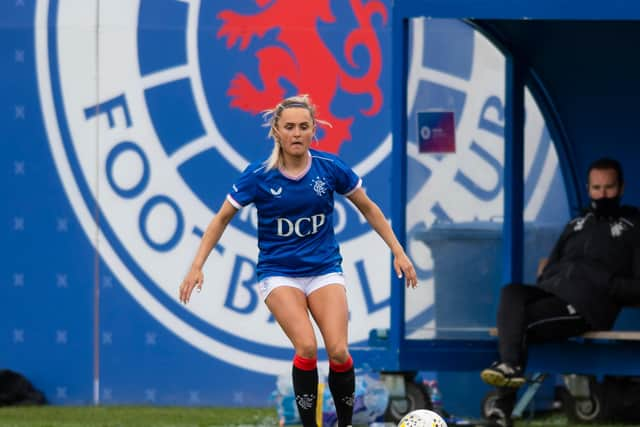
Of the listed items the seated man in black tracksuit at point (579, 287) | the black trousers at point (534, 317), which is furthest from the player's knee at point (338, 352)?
the black trousers at point (534, 317)

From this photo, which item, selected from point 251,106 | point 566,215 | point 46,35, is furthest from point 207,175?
point 566,215

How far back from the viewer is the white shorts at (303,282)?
7328mm

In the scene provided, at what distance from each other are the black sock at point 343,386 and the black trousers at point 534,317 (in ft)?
4.64

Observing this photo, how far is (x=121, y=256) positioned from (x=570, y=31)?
3.20m

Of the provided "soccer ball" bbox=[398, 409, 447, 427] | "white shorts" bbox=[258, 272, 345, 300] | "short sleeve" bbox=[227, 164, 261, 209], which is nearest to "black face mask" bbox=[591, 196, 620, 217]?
"white shorts" bbox=[258, 272, 345, 300]

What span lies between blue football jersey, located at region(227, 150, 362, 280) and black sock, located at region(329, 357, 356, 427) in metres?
0.43

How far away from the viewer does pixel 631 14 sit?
825cm

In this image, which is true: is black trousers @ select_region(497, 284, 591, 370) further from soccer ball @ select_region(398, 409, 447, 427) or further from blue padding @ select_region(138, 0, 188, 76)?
blue padding @ select_region(138, 0, 188, 76)

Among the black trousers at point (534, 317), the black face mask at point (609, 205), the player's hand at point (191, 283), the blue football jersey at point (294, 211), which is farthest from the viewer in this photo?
the black face mask at point (609, 205)

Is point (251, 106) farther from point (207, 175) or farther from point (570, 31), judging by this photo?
point (570, 31)

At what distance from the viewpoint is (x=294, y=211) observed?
7324 millimetres

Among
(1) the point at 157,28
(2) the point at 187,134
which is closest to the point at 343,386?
(2) the point at 187,134

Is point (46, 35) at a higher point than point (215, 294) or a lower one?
higher

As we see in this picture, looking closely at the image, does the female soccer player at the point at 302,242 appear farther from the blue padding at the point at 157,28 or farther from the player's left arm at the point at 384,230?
the blue padding at the point at 157,28
